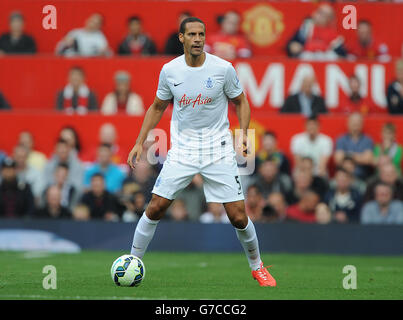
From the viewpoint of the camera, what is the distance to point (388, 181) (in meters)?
16.0

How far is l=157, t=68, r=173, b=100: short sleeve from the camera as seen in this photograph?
961 cm

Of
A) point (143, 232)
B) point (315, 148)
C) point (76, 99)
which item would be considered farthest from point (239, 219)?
point (76, 99)

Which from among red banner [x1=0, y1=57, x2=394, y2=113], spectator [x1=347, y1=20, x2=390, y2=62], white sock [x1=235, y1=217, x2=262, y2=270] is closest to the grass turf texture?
white sock [x1=235, y1=217, x2=262, y2=270]

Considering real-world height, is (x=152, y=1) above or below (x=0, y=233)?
above

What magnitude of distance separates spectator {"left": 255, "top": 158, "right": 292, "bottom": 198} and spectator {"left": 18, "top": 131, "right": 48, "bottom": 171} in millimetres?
3854

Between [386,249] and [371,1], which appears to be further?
[371,1]

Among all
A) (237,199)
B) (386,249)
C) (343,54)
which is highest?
(343,54)

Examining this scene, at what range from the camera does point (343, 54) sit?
63.2 ft

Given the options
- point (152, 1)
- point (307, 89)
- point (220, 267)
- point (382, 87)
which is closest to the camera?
point (220, 267)

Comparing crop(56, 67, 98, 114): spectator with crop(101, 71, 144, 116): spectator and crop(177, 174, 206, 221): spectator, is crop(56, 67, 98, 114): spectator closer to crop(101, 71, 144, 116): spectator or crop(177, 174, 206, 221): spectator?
crop(101, 71, 144, 116): spectator

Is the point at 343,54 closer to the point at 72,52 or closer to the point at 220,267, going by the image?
the point at 72,52

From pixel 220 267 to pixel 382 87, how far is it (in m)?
7.70
